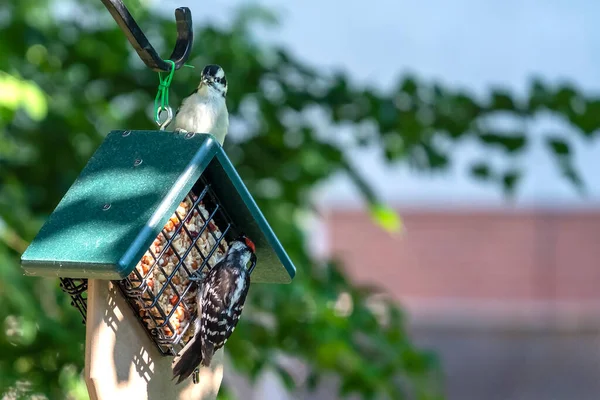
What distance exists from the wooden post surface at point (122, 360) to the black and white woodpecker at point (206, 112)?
1.42 feet

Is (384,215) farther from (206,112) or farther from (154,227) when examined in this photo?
(154,227)

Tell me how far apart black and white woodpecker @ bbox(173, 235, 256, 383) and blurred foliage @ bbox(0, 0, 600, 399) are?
142 centimetres

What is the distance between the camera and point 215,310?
1845mm

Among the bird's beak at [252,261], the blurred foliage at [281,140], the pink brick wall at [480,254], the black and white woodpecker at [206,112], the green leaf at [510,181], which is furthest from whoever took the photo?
the pink brick wall at [480,254]

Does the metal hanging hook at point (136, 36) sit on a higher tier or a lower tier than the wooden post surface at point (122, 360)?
higher

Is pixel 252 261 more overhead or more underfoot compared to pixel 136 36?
more underfoot

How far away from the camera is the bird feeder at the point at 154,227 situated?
1688 millimetres

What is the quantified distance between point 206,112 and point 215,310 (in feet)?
1.54

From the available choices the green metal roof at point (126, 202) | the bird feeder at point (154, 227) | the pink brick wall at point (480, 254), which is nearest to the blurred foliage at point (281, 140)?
the bird feeder at point (154, 227)

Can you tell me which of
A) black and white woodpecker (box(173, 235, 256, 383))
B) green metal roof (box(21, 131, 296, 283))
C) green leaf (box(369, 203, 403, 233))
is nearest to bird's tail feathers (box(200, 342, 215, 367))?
black and white woodpecker (box(173, 235, 256, 383))

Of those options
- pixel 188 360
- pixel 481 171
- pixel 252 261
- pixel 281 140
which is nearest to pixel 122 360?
pixel 188 360

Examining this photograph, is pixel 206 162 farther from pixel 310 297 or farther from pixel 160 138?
pixel 310 297

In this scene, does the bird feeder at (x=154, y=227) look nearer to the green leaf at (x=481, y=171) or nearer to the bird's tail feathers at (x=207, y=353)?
the bird's tail feathers at (x=207, y=353)

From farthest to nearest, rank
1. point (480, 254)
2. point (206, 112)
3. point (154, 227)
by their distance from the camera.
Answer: point (480, 254)
point (206, 112)
point (154, 227)
